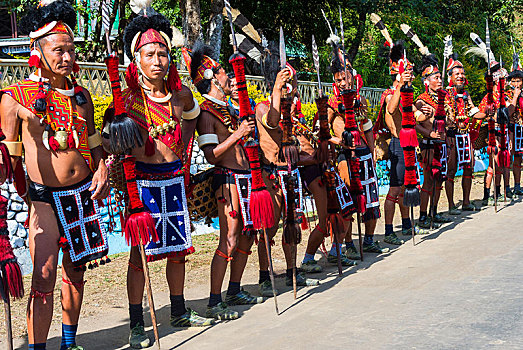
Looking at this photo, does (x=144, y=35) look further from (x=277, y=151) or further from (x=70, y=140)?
(x=277, y=151)

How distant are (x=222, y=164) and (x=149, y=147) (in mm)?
896

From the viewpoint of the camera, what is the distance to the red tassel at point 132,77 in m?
4.69

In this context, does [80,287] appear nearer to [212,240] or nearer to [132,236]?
[132,236]

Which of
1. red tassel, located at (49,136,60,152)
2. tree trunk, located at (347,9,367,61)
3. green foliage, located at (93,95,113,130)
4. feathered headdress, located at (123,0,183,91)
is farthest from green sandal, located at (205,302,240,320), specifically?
tree trunk, located at (347,9,367,61)

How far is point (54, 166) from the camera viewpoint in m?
4.25

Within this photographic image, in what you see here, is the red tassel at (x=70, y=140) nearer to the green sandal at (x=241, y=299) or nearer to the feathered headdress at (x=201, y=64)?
the feathered headdress at (x=201, y=64)

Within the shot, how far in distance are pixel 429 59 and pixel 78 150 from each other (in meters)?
6.16

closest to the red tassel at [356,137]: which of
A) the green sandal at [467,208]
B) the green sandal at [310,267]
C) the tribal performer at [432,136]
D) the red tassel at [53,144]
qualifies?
the green sandal at [310,267]

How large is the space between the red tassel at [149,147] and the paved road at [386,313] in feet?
4.59

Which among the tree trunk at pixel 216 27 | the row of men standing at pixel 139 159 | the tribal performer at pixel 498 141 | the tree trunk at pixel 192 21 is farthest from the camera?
the tree trunk at pixel 216 27

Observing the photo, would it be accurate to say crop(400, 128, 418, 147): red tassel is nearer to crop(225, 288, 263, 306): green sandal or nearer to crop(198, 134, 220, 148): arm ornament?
crop(225, 288, 263, 306): green sandal

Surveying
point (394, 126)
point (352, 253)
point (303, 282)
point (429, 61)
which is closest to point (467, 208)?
point (429, 61)

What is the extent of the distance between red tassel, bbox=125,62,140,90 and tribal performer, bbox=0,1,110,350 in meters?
0.36

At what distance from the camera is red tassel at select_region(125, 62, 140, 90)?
469cm
